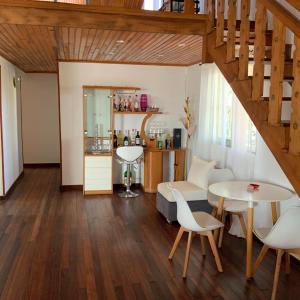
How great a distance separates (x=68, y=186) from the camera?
6660 millimetres

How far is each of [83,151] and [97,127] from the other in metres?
0.52

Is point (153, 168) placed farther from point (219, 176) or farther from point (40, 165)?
point (40, 165)

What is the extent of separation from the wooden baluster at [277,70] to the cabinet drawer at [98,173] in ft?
13.4

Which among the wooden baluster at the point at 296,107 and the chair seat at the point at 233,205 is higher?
the wooden baluster at the point at 296,107

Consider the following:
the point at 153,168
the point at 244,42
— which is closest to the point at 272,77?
the point at 244,42

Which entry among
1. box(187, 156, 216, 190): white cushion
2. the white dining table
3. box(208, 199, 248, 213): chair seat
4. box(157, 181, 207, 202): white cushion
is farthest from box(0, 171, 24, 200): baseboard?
the white dining table

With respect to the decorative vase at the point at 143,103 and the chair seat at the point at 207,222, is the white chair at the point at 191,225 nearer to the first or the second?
the chair seat at the point at 207,222

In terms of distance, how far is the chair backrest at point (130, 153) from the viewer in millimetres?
6082

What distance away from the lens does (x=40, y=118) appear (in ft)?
29.2

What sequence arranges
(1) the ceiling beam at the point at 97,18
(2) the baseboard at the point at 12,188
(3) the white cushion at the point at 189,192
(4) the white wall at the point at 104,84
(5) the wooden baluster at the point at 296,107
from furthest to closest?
(4) the white wall at the point at 104,84
(2) the baseboard at the point at 12,188
(3) the white cushion at the point at 189,192
(1) the ceiling beam at the point at 97,18
(5) the wooden baluster at the point at 296,107

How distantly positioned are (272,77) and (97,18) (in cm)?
209

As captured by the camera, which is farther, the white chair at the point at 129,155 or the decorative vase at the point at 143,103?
the decorative vase at the point at 143,103

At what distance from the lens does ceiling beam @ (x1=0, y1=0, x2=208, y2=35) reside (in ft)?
11.9

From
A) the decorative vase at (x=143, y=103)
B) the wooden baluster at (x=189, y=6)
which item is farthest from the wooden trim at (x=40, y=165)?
the wooden baluster at (x=189, y=6)
